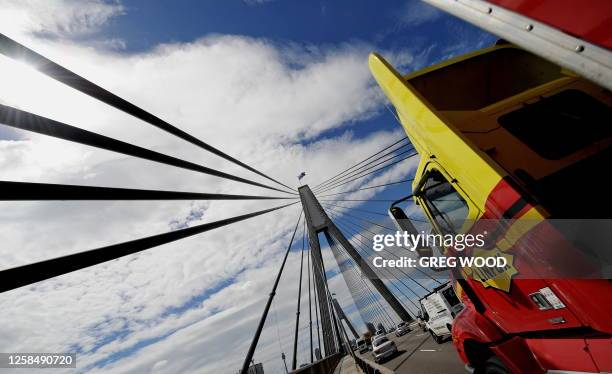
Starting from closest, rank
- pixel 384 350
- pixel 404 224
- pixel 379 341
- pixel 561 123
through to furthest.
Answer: pixel 561 123
pixel 404 224
pixel 384 350
pixel 379 341

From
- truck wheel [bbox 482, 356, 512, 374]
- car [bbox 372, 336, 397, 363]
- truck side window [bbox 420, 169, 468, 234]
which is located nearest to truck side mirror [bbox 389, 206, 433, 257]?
truck side window [bbox 420, 169, 468, 234]

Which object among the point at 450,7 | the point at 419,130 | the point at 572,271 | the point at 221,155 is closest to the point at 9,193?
the point at 450,7

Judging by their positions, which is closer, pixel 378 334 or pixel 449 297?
pixel 449 297

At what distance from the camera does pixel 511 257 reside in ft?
8.84

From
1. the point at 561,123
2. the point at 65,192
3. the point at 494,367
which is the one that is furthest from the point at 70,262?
the point at 494,367

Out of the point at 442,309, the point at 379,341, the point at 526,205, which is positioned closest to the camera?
the point at 526,205

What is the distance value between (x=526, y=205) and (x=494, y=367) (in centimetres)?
246

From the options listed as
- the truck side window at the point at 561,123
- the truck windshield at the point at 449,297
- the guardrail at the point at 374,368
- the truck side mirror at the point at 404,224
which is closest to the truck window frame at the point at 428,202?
the truck side mirror at the point at 404,224

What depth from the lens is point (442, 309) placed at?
52.5 feet

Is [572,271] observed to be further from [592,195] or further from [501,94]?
[501,94]

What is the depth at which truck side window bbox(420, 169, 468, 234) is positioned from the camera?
139 inches

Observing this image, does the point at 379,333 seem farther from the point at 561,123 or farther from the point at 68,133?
the point at 68,133

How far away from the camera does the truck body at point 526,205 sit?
229cm

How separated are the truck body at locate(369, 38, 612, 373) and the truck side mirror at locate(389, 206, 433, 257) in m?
0.27
